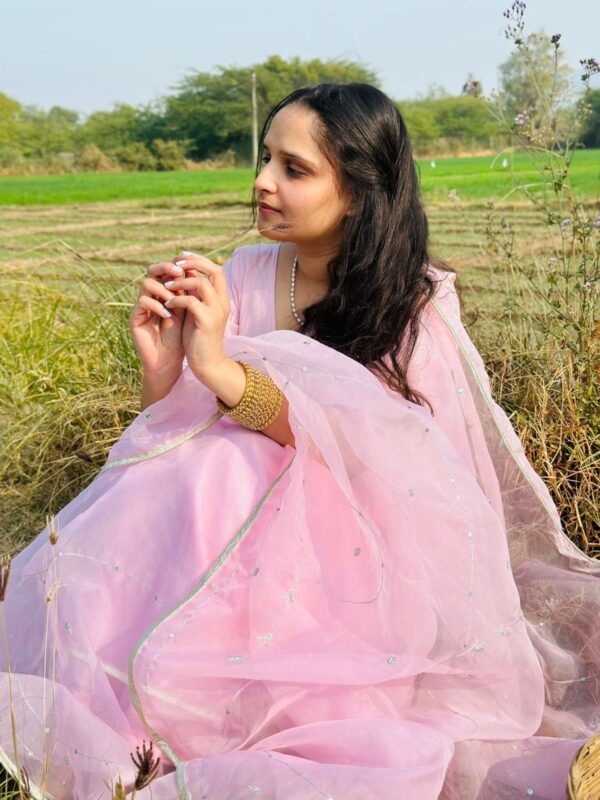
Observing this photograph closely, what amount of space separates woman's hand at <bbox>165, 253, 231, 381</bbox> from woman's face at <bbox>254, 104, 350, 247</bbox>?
0.22 m

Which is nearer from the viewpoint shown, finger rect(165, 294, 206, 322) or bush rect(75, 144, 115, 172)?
finger rect(165, 294, 206, 322)

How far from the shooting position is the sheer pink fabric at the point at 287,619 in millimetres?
1396

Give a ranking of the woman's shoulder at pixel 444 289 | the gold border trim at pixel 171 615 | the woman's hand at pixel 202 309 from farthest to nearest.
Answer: the woman's shoulder at pixel 444 289 → the woman's hand at pixel 202 309 → the gold border trim at pixel 171 615

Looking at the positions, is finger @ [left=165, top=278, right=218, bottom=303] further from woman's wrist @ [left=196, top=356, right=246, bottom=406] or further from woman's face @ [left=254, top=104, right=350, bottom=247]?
woman's face @ [left=254, top=104, right=350, bottom=247]

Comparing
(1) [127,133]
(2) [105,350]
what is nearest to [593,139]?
(1) [127,133]

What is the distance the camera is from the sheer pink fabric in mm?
1396

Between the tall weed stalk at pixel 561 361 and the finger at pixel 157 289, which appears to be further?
the tall weed stalk at pixel 561 361

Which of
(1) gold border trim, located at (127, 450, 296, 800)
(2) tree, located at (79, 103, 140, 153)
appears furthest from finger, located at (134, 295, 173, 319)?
(2) tree, located at (79, 103, 140, 153)

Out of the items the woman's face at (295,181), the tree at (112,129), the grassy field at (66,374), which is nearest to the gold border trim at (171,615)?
the woman's face at (295,181)

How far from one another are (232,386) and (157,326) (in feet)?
0.72

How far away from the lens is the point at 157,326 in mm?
1696

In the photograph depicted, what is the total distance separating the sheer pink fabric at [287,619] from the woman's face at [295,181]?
0.84ft

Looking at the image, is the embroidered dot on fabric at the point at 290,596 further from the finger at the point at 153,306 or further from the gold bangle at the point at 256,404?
the finger at the point at 153,306

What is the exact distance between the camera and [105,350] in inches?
121
